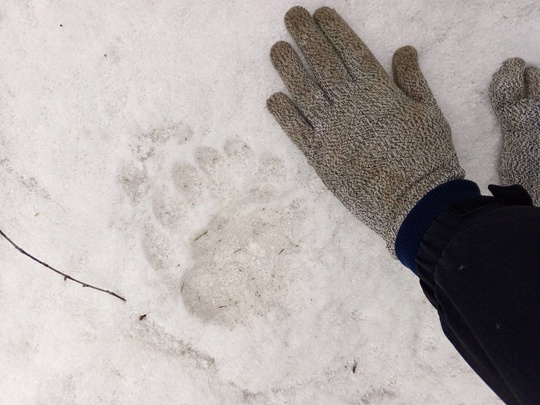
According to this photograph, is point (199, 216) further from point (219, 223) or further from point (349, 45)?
point (349, 45)

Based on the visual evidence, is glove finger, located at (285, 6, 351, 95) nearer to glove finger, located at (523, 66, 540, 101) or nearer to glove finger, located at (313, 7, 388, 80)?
glove finger, located at (313, 7, 388, 80)

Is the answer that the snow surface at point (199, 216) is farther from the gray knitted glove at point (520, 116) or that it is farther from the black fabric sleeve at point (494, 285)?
the black fabric sleeve at point (494, 285)

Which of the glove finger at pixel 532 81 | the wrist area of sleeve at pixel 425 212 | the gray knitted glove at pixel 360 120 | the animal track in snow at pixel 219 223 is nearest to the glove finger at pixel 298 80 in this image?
the gray knitted glove at pixel 360 120

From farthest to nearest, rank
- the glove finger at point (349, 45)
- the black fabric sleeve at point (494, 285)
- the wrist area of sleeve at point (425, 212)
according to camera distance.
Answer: the glove finger at point (349, 45)
the wrist area of sleeve at point (425, 212)
the black fabric sleeve at point (494, 285)

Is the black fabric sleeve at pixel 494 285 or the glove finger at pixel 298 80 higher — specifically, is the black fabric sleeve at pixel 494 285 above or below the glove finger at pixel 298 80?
below

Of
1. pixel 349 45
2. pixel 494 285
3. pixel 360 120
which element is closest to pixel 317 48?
pixel 349 45

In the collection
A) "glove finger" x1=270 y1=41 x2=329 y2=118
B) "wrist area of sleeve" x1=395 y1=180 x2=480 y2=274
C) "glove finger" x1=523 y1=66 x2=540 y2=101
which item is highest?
"glove finger" x1=270 y1=41 x2=329 y2=118

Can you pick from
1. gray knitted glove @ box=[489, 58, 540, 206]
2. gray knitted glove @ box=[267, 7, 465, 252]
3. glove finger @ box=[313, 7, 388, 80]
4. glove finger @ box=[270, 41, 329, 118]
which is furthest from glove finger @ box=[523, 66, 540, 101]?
glove finger @ box=[270, 41, 329, 118]
